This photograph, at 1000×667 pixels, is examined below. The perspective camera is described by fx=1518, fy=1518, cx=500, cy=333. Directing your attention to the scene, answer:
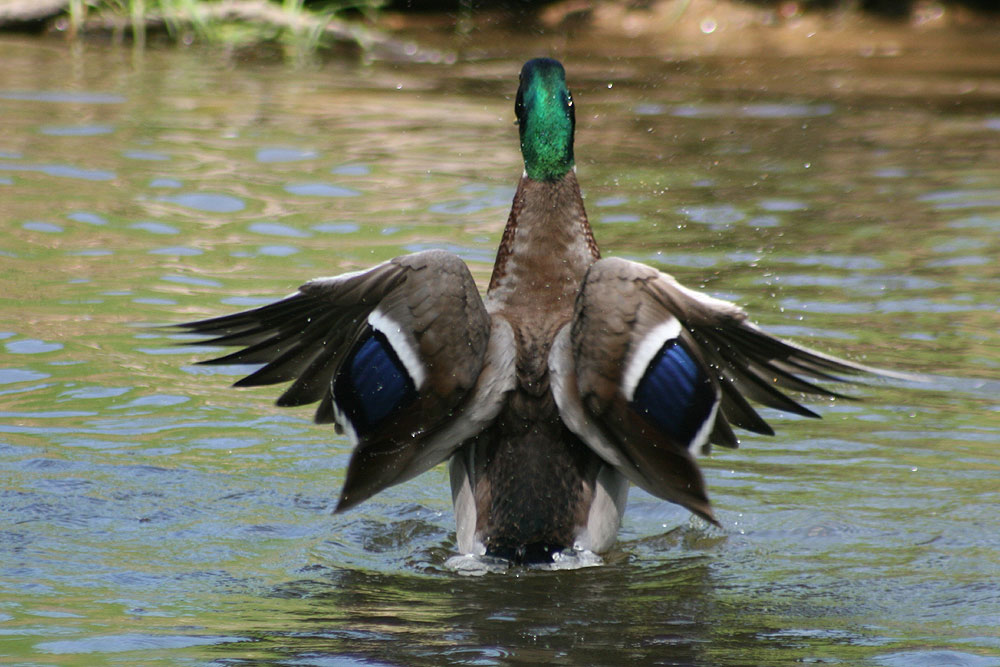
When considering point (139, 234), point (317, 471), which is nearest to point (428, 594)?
point (317, 471)

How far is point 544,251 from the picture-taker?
4531 mm

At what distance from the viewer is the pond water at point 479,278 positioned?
3.88 meters

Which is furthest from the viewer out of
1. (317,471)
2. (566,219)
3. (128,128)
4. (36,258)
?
(128,128)

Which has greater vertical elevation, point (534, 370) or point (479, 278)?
point (534, 370)

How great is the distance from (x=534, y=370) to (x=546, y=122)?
3.07ft

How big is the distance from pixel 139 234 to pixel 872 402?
3.73 meters

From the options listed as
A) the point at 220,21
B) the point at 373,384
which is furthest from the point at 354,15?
the point at 373,384

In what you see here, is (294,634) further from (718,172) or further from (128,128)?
(128,128)

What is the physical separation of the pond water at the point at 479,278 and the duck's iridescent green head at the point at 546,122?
1183mm

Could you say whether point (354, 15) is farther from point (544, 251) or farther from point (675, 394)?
point (675, 394)

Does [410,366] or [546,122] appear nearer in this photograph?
[410,366]

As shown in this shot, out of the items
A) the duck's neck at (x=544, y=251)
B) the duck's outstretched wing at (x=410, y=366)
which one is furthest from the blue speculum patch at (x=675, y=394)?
the duck's neck at (x=544, y=251)

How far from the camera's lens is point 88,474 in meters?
4.90

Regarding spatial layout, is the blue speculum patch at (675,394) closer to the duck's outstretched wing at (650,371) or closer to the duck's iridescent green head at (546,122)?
the duck's outstretched wing at (650,371)
